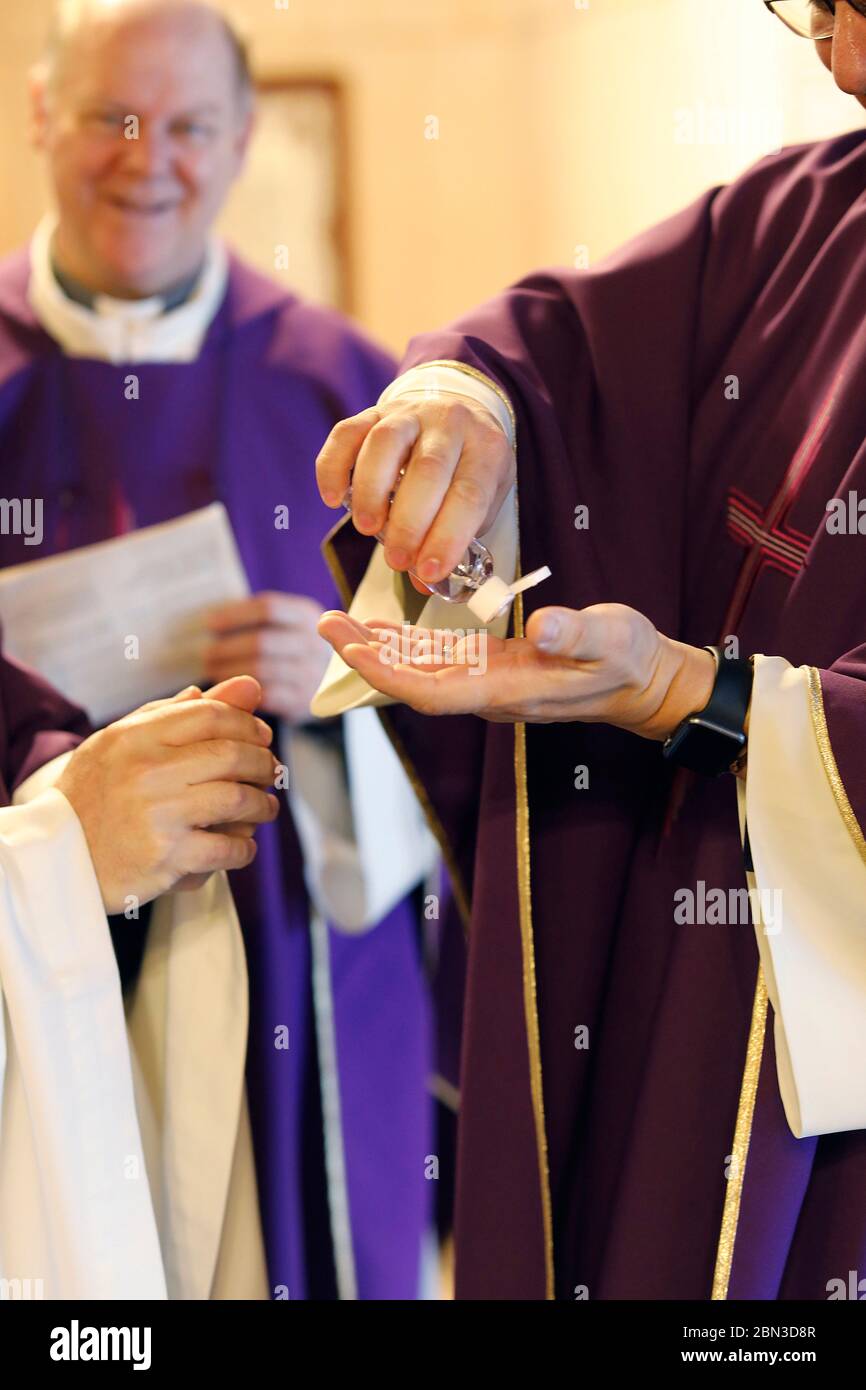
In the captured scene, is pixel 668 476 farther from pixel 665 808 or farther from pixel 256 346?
pixel 256 346

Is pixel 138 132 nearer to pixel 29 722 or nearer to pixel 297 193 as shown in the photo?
pixel 29 722

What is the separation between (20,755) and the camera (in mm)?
1680

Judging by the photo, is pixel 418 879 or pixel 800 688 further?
pixel 418 879

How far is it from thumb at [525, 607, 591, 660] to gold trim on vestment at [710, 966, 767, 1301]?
409mm

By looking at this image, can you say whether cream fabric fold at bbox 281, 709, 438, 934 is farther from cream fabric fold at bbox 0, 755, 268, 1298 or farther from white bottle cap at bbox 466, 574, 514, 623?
white bottle cap at bbox 466, 574, 514, 623

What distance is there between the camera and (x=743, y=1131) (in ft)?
4.59

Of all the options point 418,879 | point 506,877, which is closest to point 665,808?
point 506,877

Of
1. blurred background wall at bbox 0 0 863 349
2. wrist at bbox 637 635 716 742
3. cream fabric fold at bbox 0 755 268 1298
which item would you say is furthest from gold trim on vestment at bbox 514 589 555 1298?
blurred background wall at bbox 0 0 863 349

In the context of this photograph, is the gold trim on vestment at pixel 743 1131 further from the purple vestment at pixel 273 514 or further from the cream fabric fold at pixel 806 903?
the purple vestment at pixel 273 514

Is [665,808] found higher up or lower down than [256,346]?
lower down

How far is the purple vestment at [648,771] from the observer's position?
57.6 inches

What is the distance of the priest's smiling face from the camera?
2678mm
